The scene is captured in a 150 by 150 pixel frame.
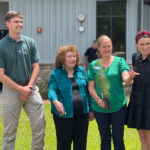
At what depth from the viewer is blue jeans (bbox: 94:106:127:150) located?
14.8ft

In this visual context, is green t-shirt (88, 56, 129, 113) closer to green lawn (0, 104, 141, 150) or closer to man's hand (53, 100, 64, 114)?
man's hand (53, 100, 64, 114)

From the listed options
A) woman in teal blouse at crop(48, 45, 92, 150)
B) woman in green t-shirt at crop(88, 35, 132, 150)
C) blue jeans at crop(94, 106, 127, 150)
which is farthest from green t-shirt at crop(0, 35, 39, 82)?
blue jeans at crop(94, 106, 127, 150)

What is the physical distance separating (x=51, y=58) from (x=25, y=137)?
710cm

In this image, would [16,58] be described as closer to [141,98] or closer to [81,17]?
[141,98]

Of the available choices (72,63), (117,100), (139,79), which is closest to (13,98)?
(72,63)

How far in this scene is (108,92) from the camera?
4492mm

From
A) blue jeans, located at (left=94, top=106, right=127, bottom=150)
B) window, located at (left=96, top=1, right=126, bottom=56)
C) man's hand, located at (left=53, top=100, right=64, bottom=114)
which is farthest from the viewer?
window, located at (left=96, top=1, right=126, bottom=56)

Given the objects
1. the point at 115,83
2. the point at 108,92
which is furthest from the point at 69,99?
the point at 115,83

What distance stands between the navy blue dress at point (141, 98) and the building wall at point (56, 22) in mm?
8896

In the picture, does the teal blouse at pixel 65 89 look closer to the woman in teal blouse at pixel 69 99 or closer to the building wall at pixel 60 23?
the woman in teal blouse at pixel 69 99

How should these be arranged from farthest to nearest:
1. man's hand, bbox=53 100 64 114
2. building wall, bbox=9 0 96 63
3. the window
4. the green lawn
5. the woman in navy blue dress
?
building wall, bbox=9 0 96 63
the window
the green lawn
the woman in navy blue dress
man's hand, bbox=53 100 64 114

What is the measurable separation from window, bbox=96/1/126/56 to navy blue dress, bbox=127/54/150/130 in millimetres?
8777

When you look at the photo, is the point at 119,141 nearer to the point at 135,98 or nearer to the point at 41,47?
the point at 135,98

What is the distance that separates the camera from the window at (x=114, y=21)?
1307cm
